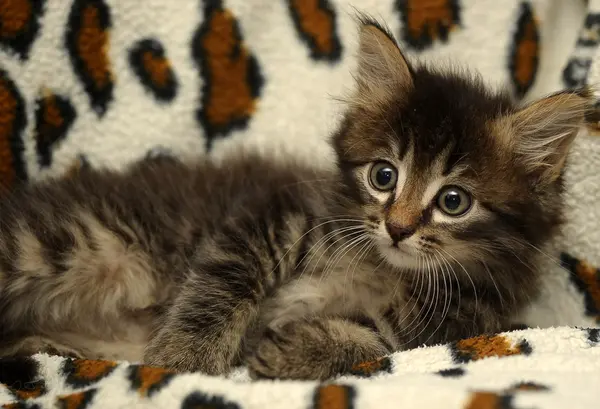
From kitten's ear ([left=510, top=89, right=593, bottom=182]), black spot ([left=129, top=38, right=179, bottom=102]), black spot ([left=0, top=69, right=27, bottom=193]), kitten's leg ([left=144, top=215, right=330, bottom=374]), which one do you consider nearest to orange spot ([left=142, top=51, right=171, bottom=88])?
black spot ([left=129, top=38, right=179, bottom=102])

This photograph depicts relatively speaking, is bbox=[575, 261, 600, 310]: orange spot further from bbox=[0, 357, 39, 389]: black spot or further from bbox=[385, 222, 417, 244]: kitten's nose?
bbox=[0, 357, 39, 389]: black spot

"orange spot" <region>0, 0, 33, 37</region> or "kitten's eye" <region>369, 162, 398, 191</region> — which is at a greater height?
"orange spot" <region>0, 0, 33, 37</region>

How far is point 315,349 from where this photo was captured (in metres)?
1.53

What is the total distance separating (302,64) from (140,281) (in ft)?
2.97

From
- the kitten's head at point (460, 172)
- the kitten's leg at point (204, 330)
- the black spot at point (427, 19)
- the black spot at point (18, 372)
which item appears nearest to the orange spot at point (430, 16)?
the black spot at point (427, 19)

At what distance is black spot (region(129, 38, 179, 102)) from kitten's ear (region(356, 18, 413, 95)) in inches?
26.4

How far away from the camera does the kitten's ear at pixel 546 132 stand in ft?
4.97

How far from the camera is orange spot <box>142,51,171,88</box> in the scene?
7.02ft

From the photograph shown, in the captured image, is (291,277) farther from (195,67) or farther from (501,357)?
(195,67)

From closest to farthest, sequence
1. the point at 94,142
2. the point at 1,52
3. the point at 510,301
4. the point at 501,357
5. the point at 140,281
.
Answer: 1. the point at 501,357
2. the point at 510,301
3. the point at 140,281
4. the point at 1,52
5. the point at 94,142

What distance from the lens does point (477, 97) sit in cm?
164

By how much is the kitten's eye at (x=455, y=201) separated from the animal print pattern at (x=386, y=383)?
294 mm

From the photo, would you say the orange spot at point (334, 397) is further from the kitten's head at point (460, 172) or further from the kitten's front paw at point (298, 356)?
the kitten's head at point (460, 172)

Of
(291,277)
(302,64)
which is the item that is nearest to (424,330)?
(291,277)
